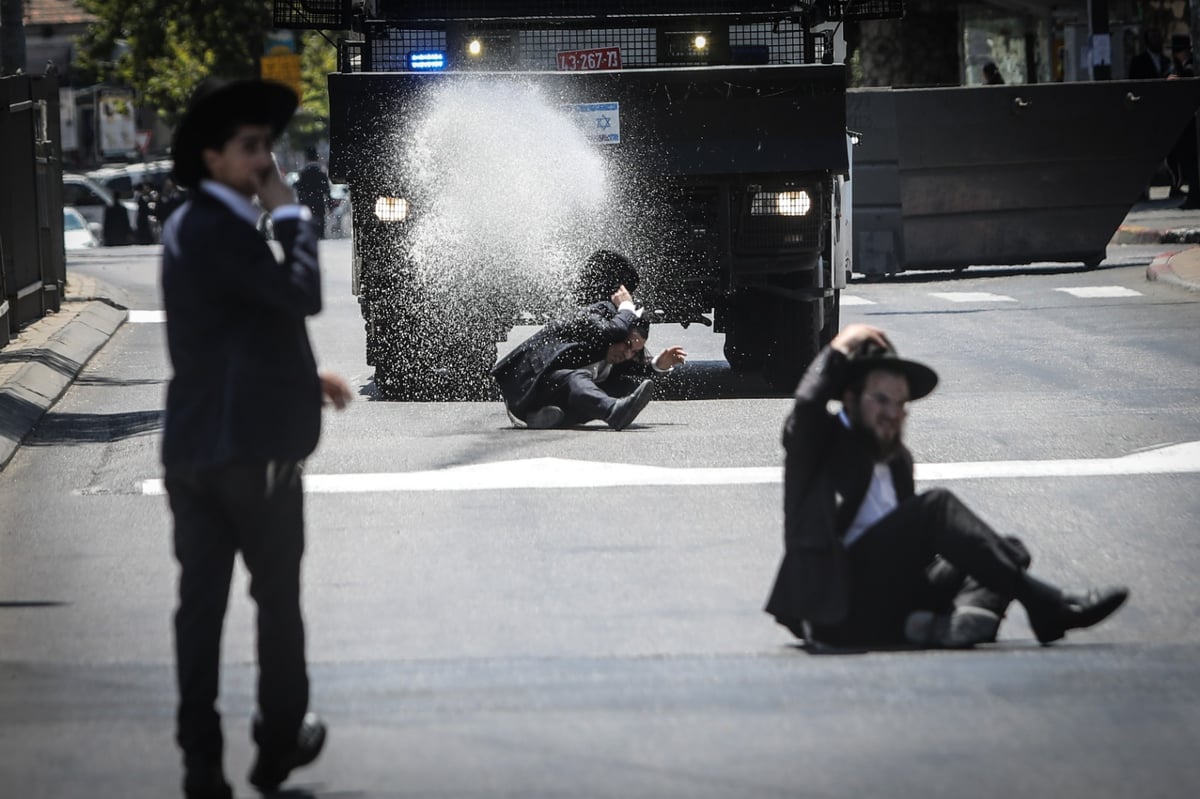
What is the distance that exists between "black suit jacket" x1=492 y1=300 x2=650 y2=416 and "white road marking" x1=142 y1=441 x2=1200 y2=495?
1.29 m

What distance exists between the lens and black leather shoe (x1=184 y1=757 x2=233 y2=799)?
509 centimetres

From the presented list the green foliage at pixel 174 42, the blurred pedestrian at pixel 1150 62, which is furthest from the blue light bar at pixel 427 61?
the green foliage at pixel 174 42

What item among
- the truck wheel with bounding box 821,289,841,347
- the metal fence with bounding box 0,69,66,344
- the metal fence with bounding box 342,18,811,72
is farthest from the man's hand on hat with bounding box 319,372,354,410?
the metal fence with bounding box 0,69,66,344

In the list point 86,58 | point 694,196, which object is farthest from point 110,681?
point 86,58

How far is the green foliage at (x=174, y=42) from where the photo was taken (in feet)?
191

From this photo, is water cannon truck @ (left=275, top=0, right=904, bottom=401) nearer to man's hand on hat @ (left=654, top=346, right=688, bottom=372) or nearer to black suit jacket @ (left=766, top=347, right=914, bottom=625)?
man's hand on hat @ (left=654, top=346, right=688, bottom=372)

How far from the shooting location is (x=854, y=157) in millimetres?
22469

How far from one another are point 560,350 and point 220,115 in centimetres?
683

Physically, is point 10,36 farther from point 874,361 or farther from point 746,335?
point 874,361

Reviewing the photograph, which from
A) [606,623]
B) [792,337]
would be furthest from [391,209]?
[606,623]

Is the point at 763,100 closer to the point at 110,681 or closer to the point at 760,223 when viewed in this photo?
the point at 760,223

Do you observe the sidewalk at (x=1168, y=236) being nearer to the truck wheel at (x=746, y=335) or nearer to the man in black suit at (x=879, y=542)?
the truck wheel at (x=746, y=335)

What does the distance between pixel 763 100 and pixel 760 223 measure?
71 centimetres

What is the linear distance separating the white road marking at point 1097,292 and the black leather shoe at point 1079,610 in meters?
13.7
